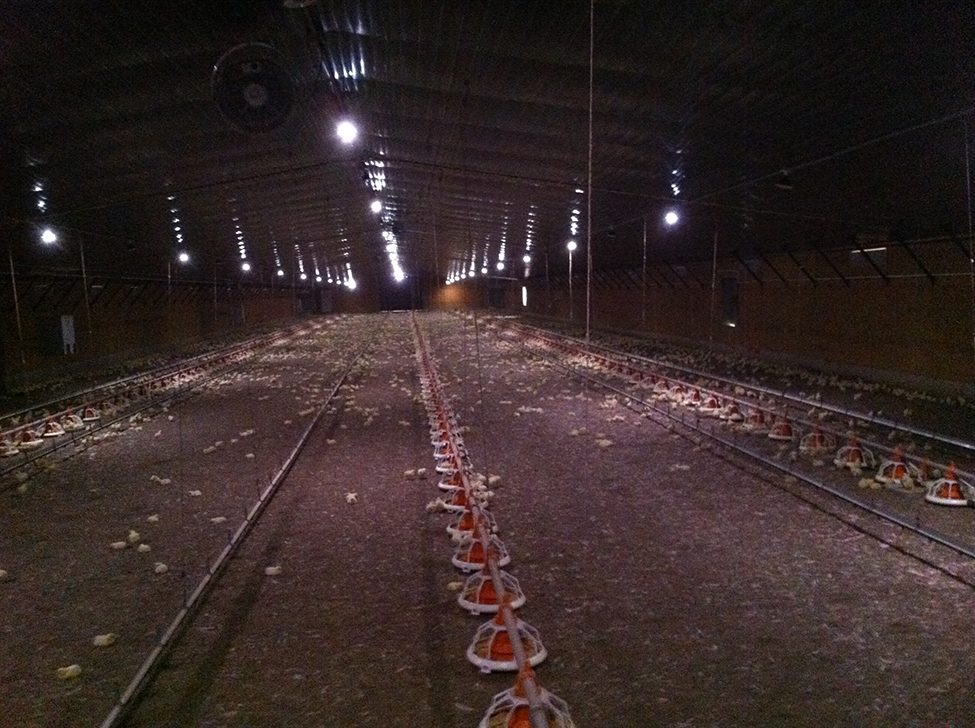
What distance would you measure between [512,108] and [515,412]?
228 inches

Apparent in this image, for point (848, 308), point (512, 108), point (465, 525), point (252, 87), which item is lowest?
point (465, 525)

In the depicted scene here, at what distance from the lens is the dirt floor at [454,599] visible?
3986mm

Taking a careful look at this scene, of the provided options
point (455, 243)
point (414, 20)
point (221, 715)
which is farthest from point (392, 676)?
point (455, 243)

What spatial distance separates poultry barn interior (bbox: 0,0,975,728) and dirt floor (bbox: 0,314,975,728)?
34mm

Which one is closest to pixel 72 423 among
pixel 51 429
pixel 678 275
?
pixel 51 429

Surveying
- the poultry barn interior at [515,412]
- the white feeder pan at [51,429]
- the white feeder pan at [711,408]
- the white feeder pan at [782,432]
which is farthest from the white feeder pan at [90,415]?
the white feeder pan at [782,432]

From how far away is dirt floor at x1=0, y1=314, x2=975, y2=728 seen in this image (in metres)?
3.99

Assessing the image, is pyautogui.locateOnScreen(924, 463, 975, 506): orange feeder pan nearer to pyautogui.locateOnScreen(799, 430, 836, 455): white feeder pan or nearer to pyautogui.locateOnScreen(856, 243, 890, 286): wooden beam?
pyautogui.locateOnScreen(799, 430, 836, 455): white feeder pan

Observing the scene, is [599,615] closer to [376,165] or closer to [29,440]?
[29,440]

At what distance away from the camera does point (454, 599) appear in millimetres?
5320

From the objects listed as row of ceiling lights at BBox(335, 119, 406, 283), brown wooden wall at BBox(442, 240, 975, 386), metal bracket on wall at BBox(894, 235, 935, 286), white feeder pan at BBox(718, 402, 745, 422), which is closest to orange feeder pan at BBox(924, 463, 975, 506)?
white feeder pan at BBox(718, 402, 745, 422)

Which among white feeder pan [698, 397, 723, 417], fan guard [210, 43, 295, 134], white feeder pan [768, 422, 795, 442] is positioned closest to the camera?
fan guard [210, 43, 295, 134]

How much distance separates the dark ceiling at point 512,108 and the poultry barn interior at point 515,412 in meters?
0.07

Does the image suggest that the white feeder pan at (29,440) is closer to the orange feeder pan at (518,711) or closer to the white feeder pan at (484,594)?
the white feeder pan at (484,594)
